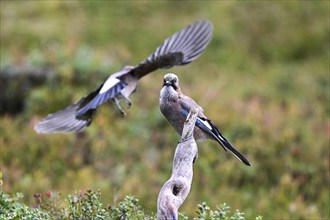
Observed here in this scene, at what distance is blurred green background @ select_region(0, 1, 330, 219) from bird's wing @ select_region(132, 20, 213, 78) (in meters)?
0.89

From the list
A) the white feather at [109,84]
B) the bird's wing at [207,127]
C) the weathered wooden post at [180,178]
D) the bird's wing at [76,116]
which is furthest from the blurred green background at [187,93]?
the weathered wooden post at [180,178]

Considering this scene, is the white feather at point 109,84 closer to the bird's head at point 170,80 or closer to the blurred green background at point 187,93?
the blurred green background at point 187,93

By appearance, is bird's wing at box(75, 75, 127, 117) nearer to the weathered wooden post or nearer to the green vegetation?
the green vegetation

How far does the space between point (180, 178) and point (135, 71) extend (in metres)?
1.53

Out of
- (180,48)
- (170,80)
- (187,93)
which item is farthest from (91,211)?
(187,93)

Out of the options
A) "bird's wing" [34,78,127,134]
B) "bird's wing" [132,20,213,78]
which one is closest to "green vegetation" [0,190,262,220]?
"bird's wing" [34,78,127,134]

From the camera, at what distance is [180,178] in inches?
147

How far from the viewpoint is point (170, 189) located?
3.66 meters

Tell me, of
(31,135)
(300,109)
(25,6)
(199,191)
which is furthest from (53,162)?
(25,6)

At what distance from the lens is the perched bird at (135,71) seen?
16.4 feet

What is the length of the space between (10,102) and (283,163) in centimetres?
370

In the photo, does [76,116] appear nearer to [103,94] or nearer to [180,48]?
[103,94]

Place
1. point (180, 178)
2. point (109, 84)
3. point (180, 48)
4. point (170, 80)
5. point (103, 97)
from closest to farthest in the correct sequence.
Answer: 1. point (180, 178)
2. point (170, 80)
3. point (103, 97)
4. point (109, 84)
5. point (180, 48)

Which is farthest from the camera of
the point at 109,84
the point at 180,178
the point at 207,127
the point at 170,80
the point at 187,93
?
the point at 187,93
